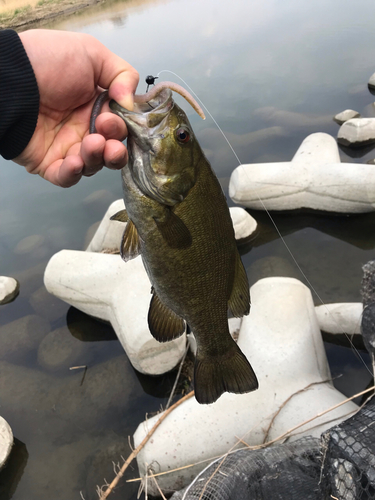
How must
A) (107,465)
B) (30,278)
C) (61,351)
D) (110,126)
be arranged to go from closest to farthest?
(110,126) < (107,465) < (61,351) < (30,278)

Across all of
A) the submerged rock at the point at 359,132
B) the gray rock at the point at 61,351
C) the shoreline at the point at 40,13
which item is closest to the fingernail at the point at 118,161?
the gray rock at the point at 61,351

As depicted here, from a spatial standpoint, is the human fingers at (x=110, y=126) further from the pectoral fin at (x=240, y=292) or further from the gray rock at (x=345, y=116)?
the gray rock at (x=345, y=116)

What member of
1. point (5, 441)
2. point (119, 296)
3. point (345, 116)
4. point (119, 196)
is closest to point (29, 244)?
point (119, 196)

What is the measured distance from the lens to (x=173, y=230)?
159cm

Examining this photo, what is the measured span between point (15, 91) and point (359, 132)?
7.06 m

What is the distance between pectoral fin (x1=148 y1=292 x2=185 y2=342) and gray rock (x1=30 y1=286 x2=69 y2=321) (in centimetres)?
350

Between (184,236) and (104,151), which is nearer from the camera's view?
(104,151)

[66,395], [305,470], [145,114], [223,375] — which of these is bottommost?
[66,395]

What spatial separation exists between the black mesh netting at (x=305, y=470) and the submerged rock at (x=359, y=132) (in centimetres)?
626

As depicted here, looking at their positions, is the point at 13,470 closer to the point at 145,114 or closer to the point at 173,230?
the point at 173,230

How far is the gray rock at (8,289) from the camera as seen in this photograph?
524 centimetres

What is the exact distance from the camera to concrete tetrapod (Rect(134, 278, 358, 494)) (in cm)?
279

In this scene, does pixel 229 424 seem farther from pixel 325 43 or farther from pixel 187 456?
pixel 325 43

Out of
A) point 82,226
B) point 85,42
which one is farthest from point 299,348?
point 82,226
